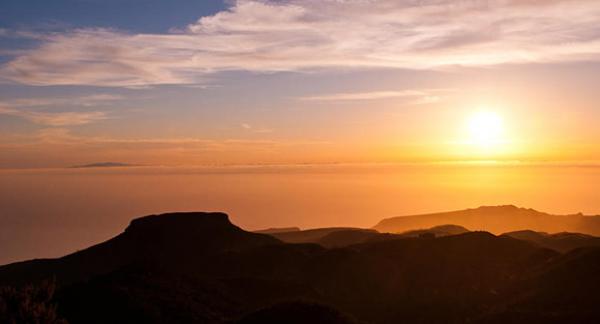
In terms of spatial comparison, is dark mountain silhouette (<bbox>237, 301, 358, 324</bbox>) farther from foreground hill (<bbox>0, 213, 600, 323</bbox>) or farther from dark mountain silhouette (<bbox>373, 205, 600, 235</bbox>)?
dark mountain silhouette (<bbox>373, 205, 600, 235</bbox>)

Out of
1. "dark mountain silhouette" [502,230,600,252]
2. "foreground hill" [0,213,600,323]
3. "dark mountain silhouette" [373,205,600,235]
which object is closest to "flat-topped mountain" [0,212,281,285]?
"foreground hill" [0,213,600,323]

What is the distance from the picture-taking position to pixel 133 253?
7688cm

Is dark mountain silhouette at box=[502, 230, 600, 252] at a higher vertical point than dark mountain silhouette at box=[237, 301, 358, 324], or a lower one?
lower

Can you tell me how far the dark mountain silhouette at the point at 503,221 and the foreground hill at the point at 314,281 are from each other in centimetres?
9518

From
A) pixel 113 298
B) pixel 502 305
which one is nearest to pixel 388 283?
pixel 502 305

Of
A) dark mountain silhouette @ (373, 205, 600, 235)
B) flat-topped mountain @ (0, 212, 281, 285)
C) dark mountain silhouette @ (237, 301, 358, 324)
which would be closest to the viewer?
dark mountain silhouette @ (237, 301, 358, 324)

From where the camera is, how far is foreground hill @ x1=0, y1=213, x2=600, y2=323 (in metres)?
37.9

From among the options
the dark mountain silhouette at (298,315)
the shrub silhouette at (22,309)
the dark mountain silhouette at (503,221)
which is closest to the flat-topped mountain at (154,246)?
the dark mountain silhouette at (298,315)

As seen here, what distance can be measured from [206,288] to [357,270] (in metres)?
17.8

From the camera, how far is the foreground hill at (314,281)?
3791 cm

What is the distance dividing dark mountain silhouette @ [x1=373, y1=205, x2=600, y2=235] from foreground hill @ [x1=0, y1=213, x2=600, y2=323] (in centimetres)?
9518

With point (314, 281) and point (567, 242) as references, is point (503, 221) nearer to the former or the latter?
point (567, 242)

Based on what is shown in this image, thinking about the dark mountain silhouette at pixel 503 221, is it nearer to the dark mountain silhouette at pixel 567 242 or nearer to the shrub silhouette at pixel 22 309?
the dark mountain silhouette at pixel 567 242

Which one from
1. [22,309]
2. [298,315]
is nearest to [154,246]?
[298,315]
